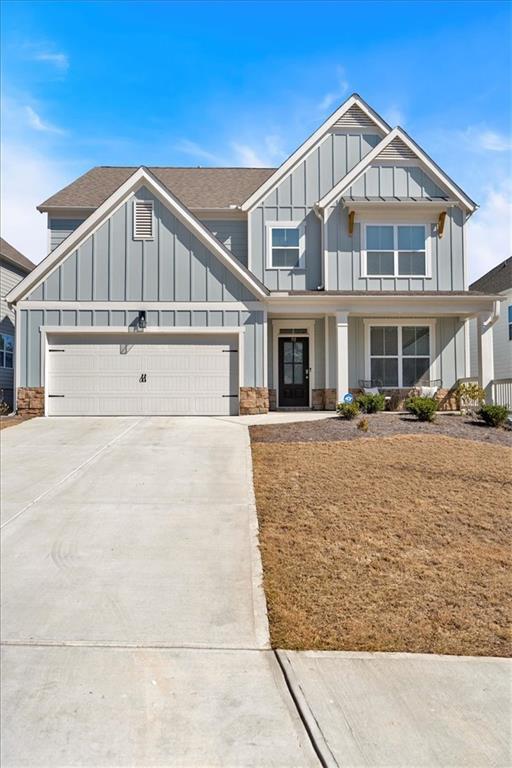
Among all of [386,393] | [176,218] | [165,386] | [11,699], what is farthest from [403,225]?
[11,699]

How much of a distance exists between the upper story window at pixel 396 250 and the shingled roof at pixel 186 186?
4760 millimetres

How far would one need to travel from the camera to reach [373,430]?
Result: 1060 centimetres

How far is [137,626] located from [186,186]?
16.8 metres

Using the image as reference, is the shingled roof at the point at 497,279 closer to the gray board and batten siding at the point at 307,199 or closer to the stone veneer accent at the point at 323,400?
the gray board and batten siding at the point at 307,199

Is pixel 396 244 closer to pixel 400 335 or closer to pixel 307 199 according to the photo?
pixel 400 335

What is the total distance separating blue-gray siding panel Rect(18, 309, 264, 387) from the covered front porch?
63.6 inches

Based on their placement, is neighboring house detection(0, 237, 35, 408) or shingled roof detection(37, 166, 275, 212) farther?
neighboring house detection(0, 237, 35, 408)

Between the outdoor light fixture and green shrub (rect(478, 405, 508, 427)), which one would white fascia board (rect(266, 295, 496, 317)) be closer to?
the outdoor light fixture

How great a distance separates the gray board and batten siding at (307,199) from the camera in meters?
15.5

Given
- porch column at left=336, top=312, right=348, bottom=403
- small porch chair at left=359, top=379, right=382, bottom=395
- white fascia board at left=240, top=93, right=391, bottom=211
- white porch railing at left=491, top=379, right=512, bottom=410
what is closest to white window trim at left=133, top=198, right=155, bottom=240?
white fascia board at left=240, top=93, right=391, bottom=211

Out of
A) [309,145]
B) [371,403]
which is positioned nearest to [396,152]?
[309,145]

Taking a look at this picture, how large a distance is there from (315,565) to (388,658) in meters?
1.41

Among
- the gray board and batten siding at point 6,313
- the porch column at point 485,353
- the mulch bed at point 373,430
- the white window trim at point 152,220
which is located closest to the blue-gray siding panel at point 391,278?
the porch column at point 485,353

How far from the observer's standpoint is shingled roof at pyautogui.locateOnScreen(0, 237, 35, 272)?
66.5 ft
